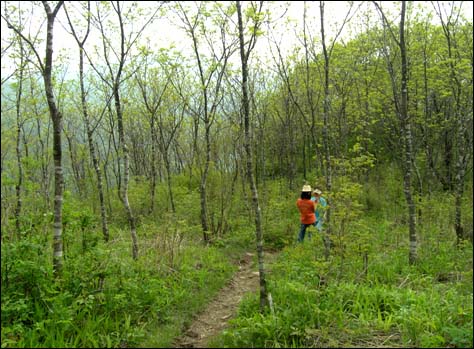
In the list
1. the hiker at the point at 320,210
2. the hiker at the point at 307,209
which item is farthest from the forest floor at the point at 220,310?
the hiker at the point at 307,209

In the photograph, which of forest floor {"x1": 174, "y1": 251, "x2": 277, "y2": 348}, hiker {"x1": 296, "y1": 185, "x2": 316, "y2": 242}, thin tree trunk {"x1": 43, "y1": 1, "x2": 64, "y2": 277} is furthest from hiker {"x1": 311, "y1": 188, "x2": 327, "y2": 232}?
thin tree trunk {"x1": 43, "y1": 1, "x2": 64, "y2": 277}

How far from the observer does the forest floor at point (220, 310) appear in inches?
200

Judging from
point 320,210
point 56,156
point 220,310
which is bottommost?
point 220,310

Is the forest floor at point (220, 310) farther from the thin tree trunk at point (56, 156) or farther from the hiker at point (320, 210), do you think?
the thin tree trunk at point (56, 156)

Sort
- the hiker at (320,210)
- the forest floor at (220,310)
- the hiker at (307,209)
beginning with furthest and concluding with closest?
the hiker at (307,209) < the hiker at (320,210) < the forest floor at (220,310)

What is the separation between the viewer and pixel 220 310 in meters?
6.17

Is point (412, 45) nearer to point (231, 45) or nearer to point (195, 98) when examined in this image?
point (231, 45)

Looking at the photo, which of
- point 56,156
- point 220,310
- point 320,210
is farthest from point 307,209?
→ point 56,156

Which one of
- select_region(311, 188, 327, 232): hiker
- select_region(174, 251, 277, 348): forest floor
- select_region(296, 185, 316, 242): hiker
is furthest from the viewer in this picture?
select_region(296, 185, 316, 242): hiker

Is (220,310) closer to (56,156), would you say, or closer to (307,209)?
(56,156)

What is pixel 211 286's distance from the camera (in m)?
7.02

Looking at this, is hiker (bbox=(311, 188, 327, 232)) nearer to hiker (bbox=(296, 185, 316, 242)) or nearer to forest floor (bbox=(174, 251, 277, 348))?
hiker (bbox=(296, 185, 316, 242))

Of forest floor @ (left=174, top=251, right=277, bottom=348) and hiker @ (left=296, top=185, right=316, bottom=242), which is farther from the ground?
hiker @ (left=296, top=185, right=316, bottom=242)

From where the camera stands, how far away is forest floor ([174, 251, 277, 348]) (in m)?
5.08
